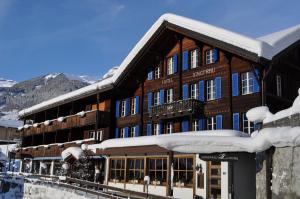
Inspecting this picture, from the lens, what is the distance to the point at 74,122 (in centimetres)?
3544

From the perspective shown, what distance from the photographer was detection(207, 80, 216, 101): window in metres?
24.7

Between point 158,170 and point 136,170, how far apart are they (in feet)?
7.30

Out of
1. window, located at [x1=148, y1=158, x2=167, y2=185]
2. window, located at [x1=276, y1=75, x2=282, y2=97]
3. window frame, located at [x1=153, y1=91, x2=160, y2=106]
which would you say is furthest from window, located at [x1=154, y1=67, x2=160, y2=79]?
window, located at [x1=276, y1=75, x2=282, y2=97]

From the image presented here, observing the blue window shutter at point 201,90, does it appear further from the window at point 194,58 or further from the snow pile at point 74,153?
the snow pile at point 74,153

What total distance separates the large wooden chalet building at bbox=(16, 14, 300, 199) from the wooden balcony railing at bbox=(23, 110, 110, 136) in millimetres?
134

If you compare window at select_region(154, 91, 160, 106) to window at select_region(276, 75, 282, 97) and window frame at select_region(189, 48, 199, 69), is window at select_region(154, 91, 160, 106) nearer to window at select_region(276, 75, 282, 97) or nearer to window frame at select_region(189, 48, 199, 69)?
window frame at select_region(189, 48, 199, 69)

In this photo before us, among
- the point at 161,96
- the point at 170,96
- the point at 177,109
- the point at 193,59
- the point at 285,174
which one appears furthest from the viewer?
the point at 161,96

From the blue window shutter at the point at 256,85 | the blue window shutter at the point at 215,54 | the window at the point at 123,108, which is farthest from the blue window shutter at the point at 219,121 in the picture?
the window at the point at 123,108

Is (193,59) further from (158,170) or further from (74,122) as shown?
(74,122)

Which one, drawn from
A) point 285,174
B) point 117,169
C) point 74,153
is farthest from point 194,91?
point 285,174

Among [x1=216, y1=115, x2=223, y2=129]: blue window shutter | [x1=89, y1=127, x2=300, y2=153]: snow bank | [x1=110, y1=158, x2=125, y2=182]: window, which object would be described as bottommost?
[x1=110, y1=158, x2=125, y2=182]: window

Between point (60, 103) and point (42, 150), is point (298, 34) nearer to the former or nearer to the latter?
point (60, 103)

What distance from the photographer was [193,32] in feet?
82.2

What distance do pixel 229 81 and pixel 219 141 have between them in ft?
35.8
